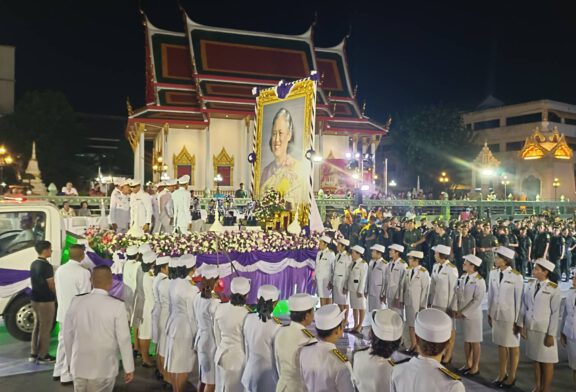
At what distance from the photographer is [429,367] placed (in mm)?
3074

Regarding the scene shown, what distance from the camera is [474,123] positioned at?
52438 millimetres

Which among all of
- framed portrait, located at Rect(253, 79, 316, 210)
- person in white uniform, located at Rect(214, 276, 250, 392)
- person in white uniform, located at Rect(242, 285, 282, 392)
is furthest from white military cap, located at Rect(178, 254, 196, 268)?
framed portrait, located at Rect(253, 79, 316, 210)

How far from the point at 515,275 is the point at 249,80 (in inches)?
1069

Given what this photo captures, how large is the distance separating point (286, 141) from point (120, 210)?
499 centimetres

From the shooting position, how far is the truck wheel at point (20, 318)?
845cm

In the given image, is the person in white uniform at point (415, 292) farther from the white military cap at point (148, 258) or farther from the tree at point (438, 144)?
the tree at point (438, 144)

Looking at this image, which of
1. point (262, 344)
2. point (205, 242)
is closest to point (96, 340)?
point (262, 344)

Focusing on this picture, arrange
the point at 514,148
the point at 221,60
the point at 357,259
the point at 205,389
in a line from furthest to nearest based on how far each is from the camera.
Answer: the point at 514,148 < the point at 221,60 < the point at 357,259 < the point at 205,389

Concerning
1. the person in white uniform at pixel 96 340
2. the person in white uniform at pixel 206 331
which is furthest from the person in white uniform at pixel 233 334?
the person in white uniform at pixel 96 340

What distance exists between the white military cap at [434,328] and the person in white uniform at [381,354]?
230 millimetres

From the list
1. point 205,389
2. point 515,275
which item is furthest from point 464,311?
point 205,389

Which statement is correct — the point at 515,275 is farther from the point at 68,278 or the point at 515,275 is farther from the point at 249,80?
the point at 249,80

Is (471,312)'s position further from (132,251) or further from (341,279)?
(132,251)

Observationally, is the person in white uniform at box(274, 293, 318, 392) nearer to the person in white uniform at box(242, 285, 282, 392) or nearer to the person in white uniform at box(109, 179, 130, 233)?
the person in white uniform at box(242, 285, 282, 392)
